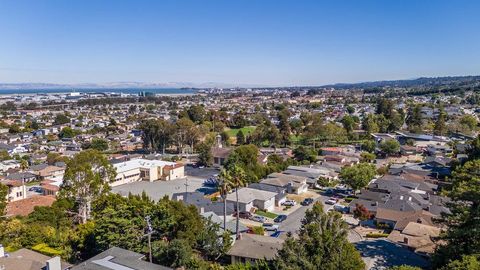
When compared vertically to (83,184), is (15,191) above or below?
below

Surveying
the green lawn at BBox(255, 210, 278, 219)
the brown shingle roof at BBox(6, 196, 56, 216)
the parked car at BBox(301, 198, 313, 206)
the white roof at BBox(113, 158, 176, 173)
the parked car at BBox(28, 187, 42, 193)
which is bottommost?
the parked car at BBox(28, 187, 42, 193)

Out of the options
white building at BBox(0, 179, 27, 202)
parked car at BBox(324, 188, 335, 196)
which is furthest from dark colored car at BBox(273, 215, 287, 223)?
white building at BBox(0, 179, 27, 202)

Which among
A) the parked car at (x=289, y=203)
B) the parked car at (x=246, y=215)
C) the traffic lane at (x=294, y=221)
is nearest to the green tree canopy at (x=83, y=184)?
the parked car at (x=246, y=215)

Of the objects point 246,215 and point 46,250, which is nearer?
point 46,250

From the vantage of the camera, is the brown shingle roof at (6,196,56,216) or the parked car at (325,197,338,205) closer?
the brown shingle roof at (6,196,56,216)

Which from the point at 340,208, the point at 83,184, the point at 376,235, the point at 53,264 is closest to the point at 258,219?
the point at 340,208

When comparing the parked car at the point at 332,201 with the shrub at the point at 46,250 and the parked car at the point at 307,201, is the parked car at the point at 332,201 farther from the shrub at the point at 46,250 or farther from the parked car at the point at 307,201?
the shrub at the point at 46,250

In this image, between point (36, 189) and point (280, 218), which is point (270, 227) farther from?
point (36, 189)

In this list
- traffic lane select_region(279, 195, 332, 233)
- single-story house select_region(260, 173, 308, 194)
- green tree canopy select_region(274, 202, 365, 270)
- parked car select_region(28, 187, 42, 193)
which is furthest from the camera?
parked car select_region(28, 187, 42, 193)

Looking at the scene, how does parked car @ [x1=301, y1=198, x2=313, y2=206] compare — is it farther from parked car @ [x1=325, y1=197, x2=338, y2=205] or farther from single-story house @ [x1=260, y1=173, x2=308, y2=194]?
single-story house @ [x1=260, y1=173, x2=308, y2=194]

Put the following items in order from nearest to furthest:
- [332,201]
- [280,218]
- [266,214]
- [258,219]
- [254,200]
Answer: [258,219], [280,218], [266,214], [254,200], [332,201]

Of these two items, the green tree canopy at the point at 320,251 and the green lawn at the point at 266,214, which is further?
the green lawn at the point at 266,214

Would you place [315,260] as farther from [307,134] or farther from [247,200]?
[307,134]
